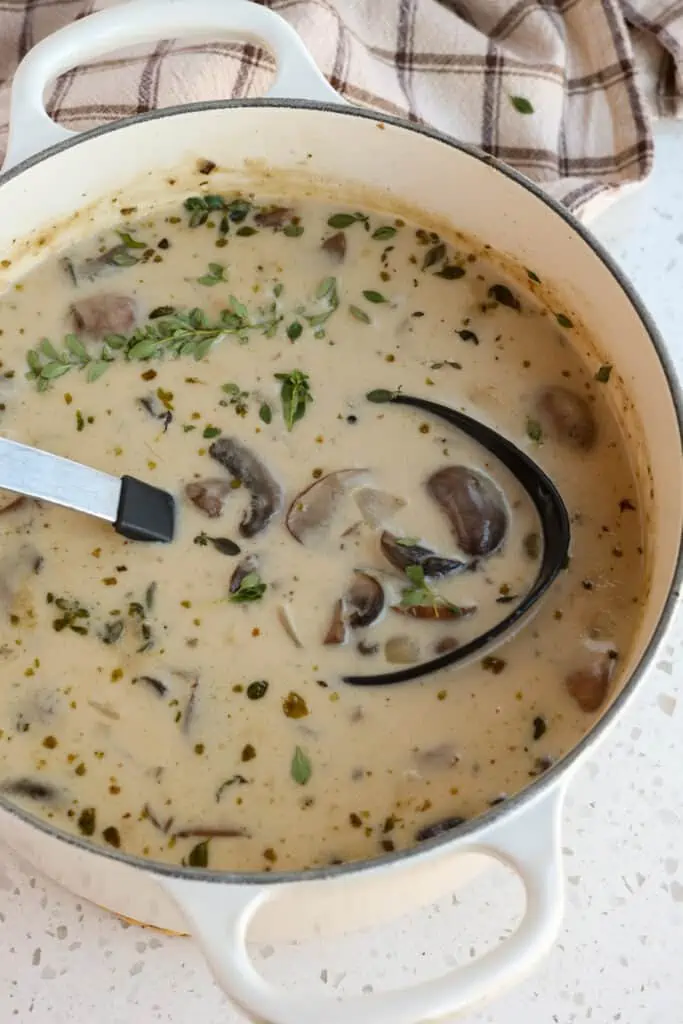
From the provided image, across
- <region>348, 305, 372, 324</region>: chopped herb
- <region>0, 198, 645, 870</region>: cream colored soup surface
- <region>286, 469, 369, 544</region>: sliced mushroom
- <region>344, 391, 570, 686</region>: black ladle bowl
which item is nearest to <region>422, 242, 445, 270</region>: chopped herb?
<region>0, 198, 645, 870</region>: cream colored soup surface

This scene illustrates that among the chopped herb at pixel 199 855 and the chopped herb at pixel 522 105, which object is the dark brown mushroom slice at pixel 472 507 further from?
the chopped herb at pixel 522 105

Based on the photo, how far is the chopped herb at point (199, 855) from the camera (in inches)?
40.9

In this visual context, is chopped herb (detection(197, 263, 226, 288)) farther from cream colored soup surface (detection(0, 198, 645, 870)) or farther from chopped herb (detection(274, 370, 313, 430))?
chopped herb (detection(274, 370, 313, 430))

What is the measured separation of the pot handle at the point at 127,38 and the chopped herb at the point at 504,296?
321 mm

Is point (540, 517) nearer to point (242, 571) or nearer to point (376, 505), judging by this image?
point (376, 505)

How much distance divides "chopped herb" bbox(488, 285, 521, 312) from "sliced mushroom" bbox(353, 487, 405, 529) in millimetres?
314

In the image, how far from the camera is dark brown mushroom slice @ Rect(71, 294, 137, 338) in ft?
4.26

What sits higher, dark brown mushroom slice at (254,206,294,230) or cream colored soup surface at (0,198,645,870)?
dark brown mushroom slice at (254,206,294,230)

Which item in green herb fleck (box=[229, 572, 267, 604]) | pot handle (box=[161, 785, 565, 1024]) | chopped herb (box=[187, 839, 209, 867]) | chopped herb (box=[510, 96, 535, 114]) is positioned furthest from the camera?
chopped herb (box=[510, 96, 535, 114])

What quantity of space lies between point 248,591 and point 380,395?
28cm

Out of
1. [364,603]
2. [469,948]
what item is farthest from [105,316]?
[469,948]

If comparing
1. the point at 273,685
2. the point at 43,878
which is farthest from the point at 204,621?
the point at 43,878

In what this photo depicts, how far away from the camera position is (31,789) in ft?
3.54

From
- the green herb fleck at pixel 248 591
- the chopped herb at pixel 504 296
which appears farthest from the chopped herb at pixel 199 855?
the chopped herb at pixel 504 296
